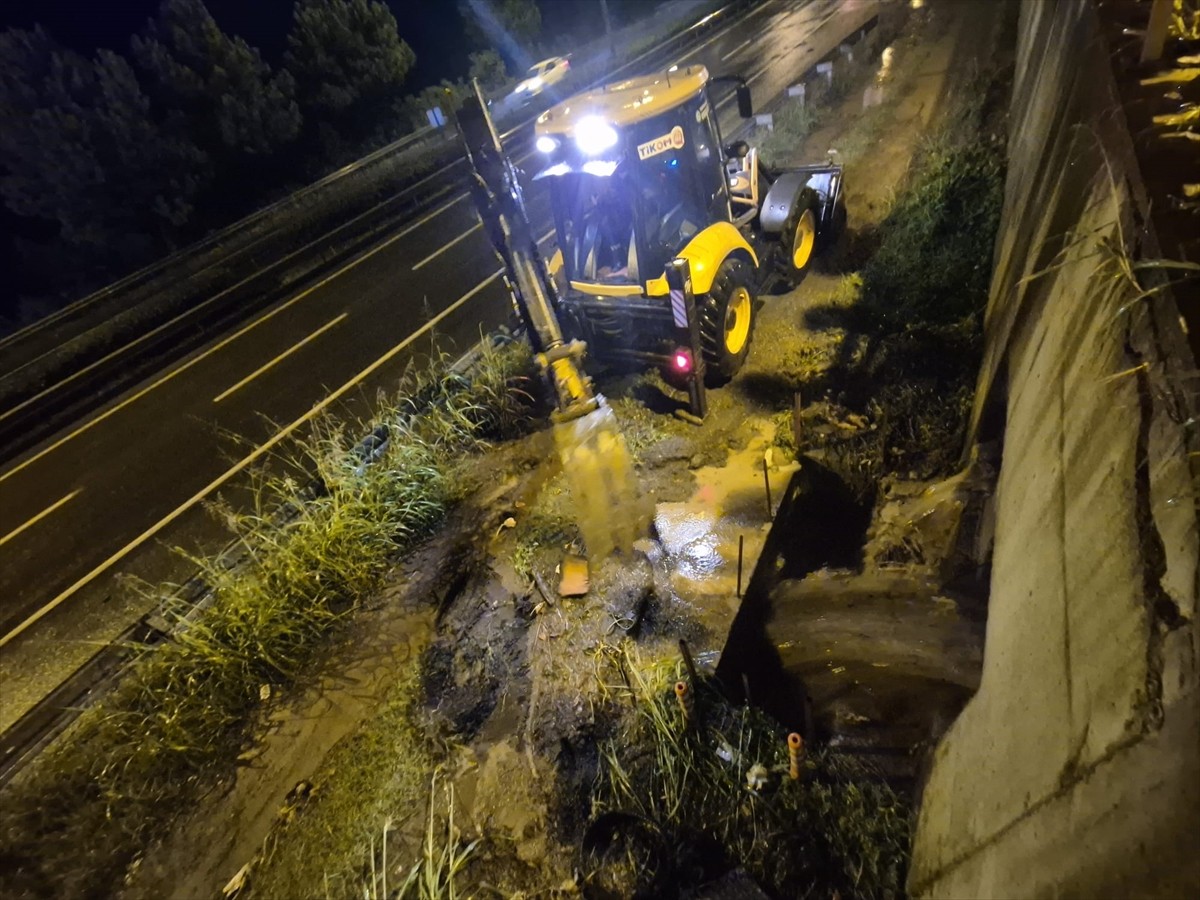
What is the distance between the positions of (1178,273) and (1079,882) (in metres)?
1.78

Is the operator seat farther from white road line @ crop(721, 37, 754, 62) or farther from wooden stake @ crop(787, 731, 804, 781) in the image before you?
white road line @ crop(721, 37, 754, 62)

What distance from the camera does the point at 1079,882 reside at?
159cm

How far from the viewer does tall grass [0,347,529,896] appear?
342 centimetres

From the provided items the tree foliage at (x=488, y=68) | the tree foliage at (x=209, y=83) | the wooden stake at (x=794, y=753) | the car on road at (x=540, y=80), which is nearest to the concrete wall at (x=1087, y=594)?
the wooden stake at (x=794, y=753)

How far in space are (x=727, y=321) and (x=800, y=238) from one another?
1964 millimetres

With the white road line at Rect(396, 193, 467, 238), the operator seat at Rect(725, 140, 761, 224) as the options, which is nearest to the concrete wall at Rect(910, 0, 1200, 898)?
the operator seat at Rect(725, 140, 761, 224)

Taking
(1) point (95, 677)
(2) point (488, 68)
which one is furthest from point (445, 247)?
(2) point (488, 68)

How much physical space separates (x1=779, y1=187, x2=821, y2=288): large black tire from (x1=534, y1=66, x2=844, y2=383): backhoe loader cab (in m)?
0.55

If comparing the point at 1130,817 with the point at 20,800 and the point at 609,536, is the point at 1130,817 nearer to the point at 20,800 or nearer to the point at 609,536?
the point at 609,536

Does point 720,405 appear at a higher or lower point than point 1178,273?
lower

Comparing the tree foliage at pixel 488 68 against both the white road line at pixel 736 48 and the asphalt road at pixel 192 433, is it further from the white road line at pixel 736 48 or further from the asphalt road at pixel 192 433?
the asphalt road at pixel 192 433

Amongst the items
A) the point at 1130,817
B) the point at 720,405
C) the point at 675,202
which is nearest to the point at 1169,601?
the point at 1130,817

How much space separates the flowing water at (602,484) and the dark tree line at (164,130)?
54.4 ft

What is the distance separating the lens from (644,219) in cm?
521
